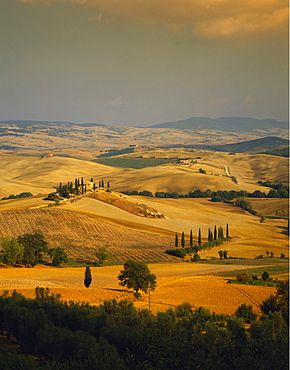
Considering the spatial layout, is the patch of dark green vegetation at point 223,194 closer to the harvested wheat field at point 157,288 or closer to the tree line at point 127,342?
the harvested wheat field at point 157,288

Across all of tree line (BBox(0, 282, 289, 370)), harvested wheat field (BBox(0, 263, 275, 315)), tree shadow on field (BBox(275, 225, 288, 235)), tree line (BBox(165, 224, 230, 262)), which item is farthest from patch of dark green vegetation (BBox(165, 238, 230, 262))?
tree line (BBox(0, 282, 289, 370))

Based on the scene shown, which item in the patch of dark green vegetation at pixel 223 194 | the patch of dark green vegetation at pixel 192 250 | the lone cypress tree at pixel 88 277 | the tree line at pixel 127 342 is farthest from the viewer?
the patch of dark green vegetation at pixel 223 194

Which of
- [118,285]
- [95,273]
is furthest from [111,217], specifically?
[118,285]

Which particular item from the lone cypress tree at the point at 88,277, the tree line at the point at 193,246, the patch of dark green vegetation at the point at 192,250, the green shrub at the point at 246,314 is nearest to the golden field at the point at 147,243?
the lone cypress tree at the point at 88,277

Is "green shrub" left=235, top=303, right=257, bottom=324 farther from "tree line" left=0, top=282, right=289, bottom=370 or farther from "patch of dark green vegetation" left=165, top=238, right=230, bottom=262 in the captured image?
"patch of dark green vegetation" left=165, top=238, right=230, bottom=262

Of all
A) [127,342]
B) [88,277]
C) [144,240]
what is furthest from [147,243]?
[127,342]
